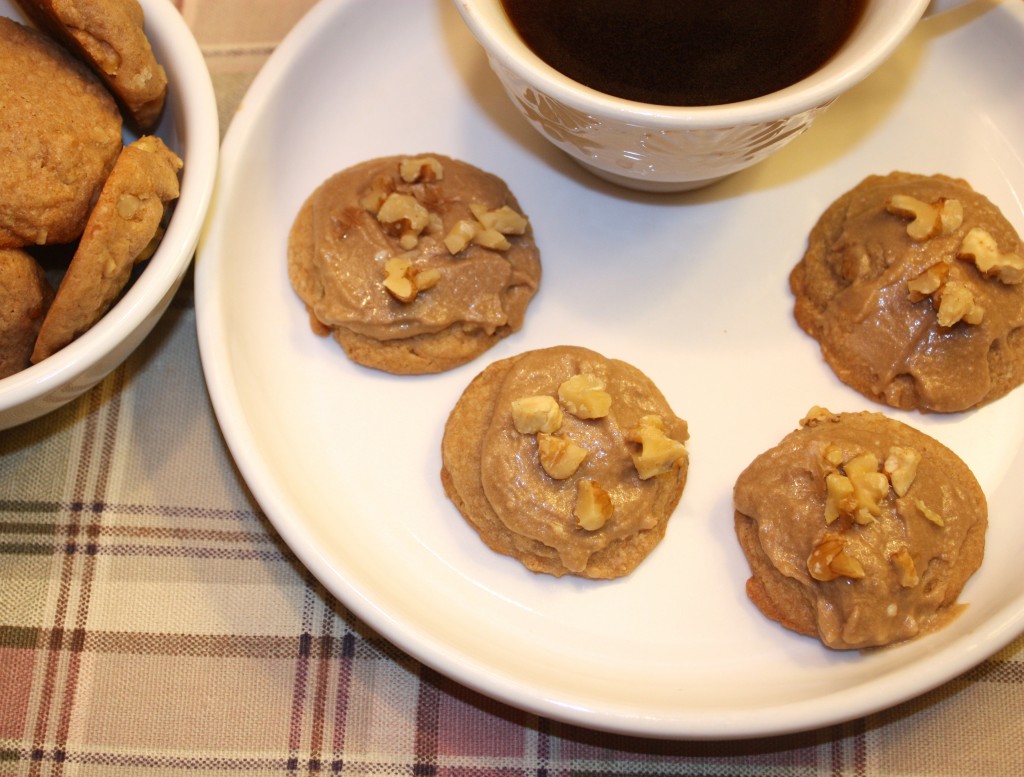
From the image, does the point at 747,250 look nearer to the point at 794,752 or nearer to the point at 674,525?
the point at 674,525

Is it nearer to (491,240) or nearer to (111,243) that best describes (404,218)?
(491,240)

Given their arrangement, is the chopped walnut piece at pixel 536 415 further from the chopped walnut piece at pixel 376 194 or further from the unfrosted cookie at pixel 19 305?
the unfrosted cookie at pixel 19 305

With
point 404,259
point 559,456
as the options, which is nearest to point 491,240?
point 404,259

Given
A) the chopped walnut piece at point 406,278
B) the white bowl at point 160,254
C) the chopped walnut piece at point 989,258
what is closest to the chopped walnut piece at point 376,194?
the chopped walnut piece at point 406,278

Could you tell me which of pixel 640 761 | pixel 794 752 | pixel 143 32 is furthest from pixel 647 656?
pixel 143 32

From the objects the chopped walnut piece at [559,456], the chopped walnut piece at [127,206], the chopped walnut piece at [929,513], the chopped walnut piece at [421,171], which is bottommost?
the chopped walnut piece at [559,456]

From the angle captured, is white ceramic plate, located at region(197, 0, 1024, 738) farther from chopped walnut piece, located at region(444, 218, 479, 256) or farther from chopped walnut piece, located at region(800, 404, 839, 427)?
chopped walnut piece, located at region(444, 218, 479, 256)
